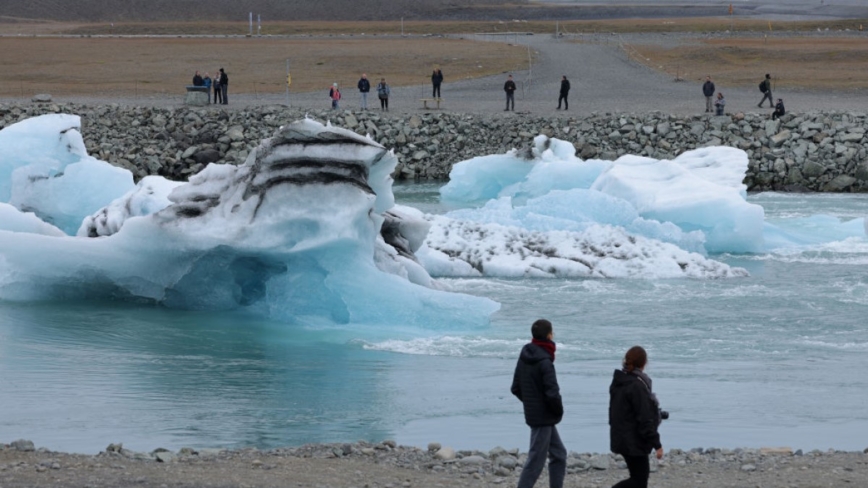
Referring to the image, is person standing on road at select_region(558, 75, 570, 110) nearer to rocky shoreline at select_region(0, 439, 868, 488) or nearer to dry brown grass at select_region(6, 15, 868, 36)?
rocky shoreline at select_region(0, 439, 868, 488)

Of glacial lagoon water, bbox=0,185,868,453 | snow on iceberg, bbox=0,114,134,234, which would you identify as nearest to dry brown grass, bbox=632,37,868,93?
glacial lagoon water, bbox=0,185,868,453

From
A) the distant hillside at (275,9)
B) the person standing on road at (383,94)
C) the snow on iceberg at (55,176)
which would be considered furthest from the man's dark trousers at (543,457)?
the distant hillside at (275,9)

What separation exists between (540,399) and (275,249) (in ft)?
26.8

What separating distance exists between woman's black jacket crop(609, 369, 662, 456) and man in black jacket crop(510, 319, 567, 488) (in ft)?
1.28

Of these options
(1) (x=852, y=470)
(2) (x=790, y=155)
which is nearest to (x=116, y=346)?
(1) (x=852, y=470)

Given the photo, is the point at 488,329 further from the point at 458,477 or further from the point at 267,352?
the point at 458,477

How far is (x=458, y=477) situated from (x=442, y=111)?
102 ft

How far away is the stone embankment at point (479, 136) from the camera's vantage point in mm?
34094

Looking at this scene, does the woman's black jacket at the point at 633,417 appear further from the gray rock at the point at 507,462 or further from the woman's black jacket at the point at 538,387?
the gray rock at the point at 507,462

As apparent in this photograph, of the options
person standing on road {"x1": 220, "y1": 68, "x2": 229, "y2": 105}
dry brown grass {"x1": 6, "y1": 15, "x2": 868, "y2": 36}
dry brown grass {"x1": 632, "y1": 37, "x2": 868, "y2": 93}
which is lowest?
person standing on road {"x1": 220, "y1": 68, "x2": 229, "y2": 105}

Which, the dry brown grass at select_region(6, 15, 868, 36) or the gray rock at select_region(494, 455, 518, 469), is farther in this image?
the dry brown grass at select_region(6, 15, 868, 36)

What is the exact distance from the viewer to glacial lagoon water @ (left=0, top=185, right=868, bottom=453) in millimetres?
11578

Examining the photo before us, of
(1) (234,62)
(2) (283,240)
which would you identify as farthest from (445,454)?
(1) (234,62)

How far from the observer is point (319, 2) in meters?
120
